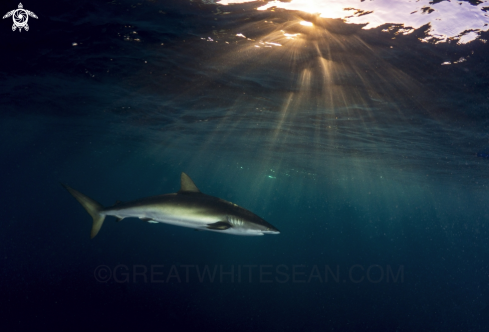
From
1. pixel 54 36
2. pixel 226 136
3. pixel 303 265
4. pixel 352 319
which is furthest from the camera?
pixel 303 265

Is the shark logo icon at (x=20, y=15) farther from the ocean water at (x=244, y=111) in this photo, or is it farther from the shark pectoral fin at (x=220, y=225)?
the shark pectoral fin at (x=220, y=225)

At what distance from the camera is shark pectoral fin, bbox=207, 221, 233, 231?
5.16m

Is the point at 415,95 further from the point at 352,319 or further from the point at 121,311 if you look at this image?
the point at 121,311

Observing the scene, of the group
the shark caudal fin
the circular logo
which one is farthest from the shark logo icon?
the shark caudal fin

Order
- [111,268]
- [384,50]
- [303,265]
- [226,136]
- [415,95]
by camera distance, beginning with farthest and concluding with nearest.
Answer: [303,265] → [226,136] → [111,268] → [415,95] → [384,50]

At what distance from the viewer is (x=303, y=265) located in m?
31.0

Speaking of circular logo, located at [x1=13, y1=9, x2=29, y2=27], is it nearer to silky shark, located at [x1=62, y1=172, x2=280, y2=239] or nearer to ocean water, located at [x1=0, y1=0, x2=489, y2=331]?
ocean water, located at [x1=0, y1=0, x2=489, y2=331]

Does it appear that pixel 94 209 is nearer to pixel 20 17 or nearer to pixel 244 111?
pixel 20 17

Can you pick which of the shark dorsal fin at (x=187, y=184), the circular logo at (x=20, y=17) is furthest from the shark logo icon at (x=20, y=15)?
the shark dorsal fin at (x=187, y=184)

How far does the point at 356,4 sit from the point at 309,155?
22.2m

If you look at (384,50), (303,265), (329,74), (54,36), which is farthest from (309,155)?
(54,36)

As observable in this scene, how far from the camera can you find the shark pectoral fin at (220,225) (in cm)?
516

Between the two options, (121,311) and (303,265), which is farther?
(303,265)

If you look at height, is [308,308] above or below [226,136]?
below
